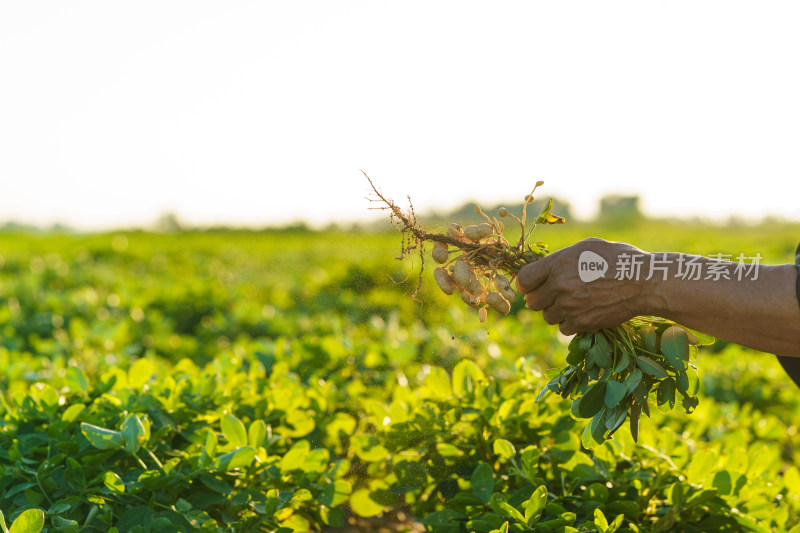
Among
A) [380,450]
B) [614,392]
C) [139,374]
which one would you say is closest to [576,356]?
[614,392]

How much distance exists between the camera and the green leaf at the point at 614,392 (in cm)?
185

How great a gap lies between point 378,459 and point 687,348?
1188mm

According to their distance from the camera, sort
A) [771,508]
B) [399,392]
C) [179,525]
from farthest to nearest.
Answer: [399,392] < [771,508] < [179,525]

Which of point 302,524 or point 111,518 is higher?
point 111,518

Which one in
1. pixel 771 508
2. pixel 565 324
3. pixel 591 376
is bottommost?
pixel 771 508

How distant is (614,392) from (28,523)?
1.72 meters

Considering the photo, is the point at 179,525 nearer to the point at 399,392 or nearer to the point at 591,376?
the point at 399,392

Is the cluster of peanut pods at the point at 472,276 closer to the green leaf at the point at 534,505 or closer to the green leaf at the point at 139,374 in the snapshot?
the green leaf at the point at 534,505

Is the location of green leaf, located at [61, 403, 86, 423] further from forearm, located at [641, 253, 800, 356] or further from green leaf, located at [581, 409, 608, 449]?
forearm, located at [641, 253, 800, 356]

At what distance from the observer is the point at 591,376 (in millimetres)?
1968

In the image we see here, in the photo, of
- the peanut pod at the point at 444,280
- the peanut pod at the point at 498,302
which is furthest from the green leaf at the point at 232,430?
the peanut pod at the point at 498,302

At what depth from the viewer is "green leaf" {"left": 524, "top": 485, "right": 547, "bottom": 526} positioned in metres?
1.83

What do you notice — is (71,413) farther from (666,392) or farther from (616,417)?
(666,392)

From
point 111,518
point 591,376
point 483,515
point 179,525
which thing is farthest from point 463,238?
point 111,518
